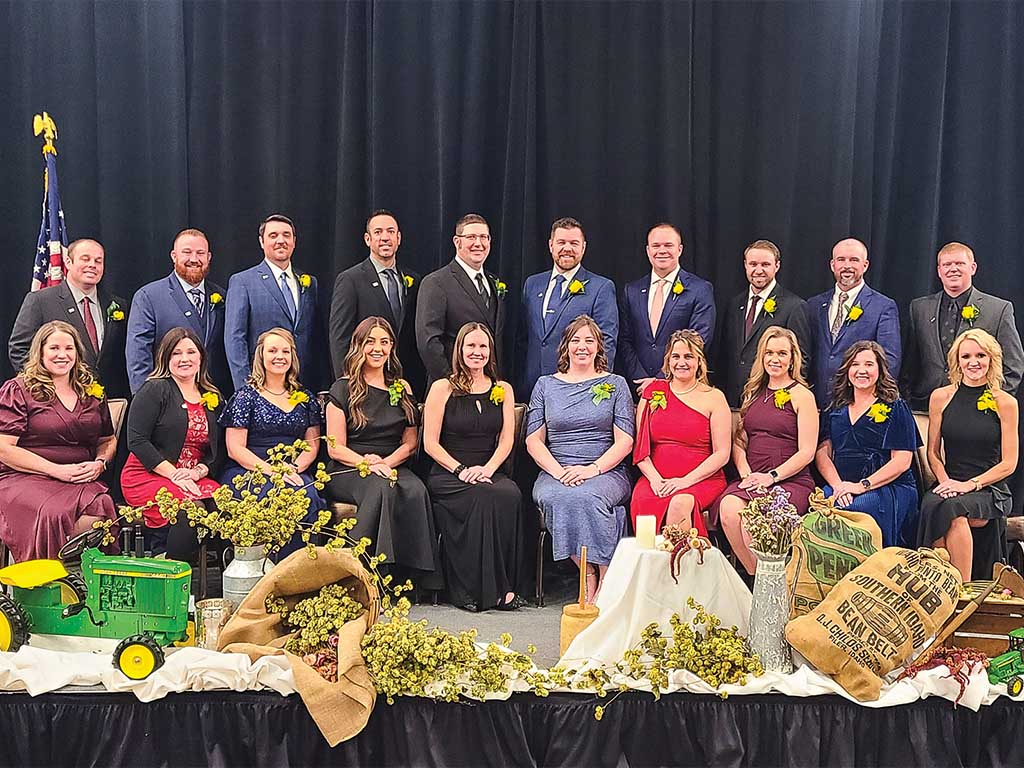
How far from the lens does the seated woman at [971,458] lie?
187 inches

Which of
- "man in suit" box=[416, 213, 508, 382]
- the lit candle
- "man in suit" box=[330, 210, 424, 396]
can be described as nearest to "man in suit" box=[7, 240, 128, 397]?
"man in suit" box=[330, 210, 424, 396]

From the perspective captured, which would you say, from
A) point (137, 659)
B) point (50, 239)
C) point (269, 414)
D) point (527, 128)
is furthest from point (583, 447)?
point (50, 239)

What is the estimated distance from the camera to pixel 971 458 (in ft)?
16.0

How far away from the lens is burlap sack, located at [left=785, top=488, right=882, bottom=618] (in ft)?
11.4

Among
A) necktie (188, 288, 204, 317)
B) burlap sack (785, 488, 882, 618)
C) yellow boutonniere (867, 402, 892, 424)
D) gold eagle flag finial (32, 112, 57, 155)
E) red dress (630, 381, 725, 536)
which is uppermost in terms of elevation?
gold eagle flag finial (32, 112, 57, 155)

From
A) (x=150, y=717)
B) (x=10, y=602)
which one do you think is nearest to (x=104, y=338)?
(x=10, y=602)

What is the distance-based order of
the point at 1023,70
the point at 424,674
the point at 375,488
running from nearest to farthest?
the point at 424,674, the point at 375,488, the point at 1023,70

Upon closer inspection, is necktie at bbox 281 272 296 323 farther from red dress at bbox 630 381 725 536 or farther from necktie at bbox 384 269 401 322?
red dress at bbox 630 381 725 536

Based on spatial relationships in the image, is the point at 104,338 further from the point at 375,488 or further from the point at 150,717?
the point at 150,717

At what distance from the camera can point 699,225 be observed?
599 centimetres

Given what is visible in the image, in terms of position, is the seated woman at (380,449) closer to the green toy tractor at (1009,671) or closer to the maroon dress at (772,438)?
the maroon dress at (772,438)

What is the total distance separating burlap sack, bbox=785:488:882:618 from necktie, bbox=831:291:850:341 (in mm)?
2009

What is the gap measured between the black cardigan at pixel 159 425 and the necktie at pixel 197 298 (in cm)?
58

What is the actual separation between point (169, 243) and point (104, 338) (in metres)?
0.78
